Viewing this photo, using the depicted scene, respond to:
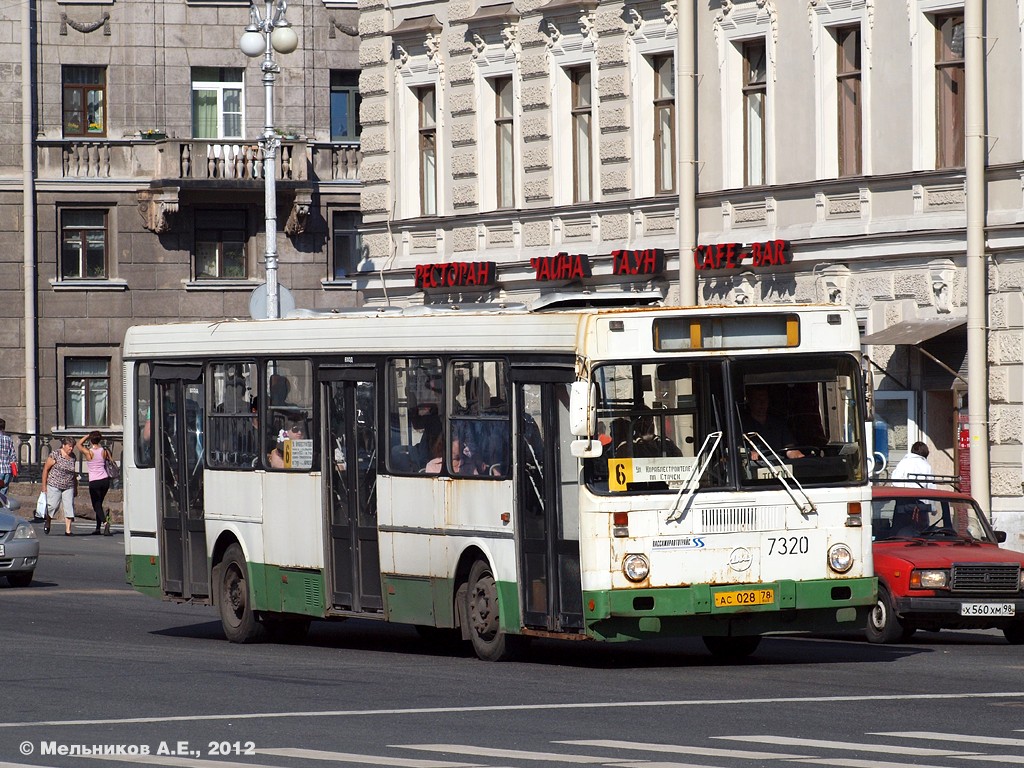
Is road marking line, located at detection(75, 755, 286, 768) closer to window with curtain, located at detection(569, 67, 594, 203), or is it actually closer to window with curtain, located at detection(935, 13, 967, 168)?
window with curtain, located at detection(935, 13, 967, 168)

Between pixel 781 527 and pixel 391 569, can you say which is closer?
pixel 781 527

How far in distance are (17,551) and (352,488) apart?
896 centimetres

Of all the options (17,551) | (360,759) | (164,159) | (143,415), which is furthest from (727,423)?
(164,159)

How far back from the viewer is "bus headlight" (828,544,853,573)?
53.5 ft

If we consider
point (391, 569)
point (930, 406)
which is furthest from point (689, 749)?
point (930, 406)

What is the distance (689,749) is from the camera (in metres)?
11.4

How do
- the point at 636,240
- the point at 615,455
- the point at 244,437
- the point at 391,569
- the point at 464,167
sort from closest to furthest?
the point at 615,455 → the point at 391,569 → the point at 244,437 → the point at 636,240 → the point at 464,167

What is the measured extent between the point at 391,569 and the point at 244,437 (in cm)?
233

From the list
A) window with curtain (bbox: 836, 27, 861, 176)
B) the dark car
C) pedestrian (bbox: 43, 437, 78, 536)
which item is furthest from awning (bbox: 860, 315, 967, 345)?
pedestrian (bbox: 43, 437, 78, 536)

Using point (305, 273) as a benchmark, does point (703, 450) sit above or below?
below

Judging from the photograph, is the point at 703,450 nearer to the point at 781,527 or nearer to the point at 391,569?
the point at 781,527

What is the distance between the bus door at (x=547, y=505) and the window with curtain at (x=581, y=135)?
1828 cm

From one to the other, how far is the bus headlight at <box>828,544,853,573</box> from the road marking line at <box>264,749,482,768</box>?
19.1 ft

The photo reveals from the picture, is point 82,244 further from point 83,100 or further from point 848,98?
point 848,98
